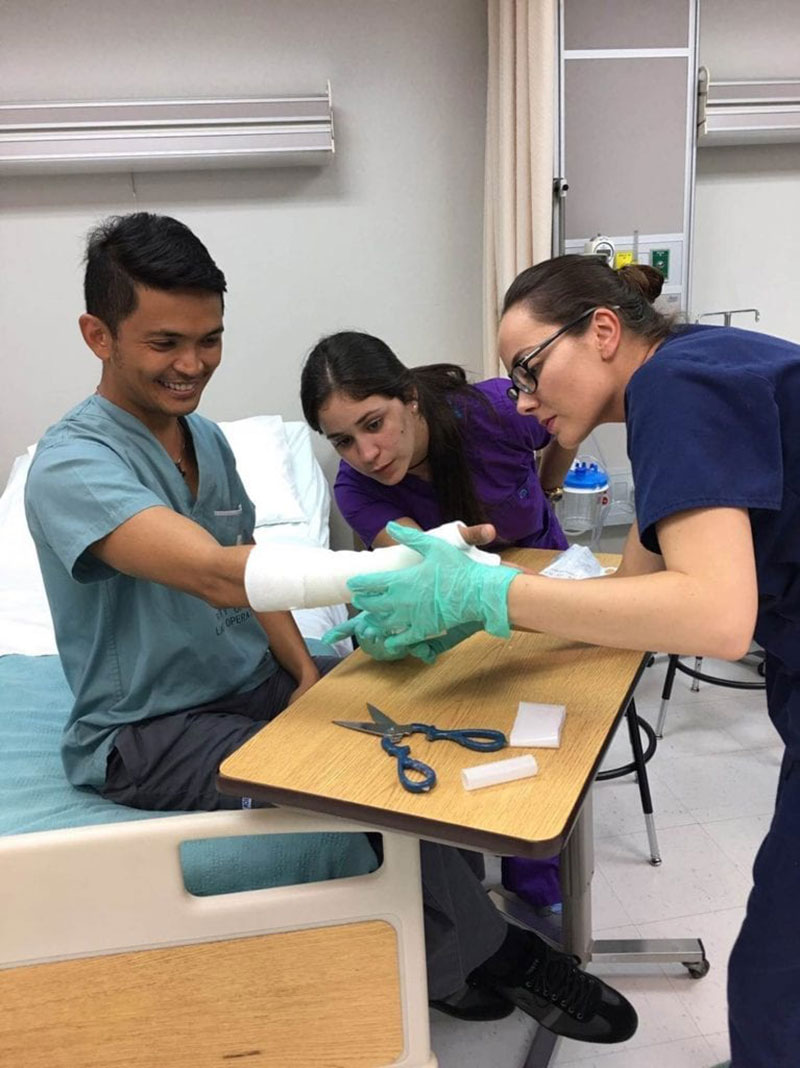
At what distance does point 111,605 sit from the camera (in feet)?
4.06

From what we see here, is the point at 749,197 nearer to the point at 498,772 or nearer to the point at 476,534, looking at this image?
the point at 476,534

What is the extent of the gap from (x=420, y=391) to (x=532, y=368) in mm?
647

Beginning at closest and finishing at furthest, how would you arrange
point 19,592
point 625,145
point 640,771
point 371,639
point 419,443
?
point 371,639
point 419,443
point 640,771
point 19,592
point 625,145

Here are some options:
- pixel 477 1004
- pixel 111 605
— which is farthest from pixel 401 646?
pixel 477 1004

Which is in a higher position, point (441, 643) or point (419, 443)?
point (419, 443)

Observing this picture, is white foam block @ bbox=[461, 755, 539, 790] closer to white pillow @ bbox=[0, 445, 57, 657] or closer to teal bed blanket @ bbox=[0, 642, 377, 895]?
teal bed blanket @ bbox=[0, 642, 377, 895]

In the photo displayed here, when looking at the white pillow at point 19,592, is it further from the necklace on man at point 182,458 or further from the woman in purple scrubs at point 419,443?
the woman in purple scrubs at point 419,443

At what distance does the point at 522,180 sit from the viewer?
2.48 metres

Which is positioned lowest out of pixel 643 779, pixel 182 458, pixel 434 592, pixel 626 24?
pixel 643 779

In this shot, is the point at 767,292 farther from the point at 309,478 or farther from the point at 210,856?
the point at 210,856

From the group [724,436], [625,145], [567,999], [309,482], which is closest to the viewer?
[724,436]

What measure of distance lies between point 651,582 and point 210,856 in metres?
0.73

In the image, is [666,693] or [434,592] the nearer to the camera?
[434,592]

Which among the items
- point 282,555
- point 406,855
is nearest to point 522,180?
point 282,555
